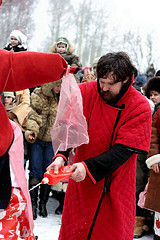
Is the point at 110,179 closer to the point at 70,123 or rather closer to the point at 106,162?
the point at 106,162

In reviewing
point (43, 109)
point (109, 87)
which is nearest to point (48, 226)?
point (43, 109)

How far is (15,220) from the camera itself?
78.2 inches

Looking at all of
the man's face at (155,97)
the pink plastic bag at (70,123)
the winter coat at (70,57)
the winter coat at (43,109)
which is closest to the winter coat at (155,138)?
the man's face at (155,97)

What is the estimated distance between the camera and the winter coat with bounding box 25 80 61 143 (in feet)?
13.8

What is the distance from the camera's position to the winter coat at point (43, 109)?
421 centimetres

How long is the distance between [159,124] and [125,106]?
49.5 inches

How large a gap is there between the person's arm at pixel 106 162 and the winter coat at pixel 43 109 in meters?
2.20

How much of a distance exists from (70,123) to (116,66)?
1.62ft

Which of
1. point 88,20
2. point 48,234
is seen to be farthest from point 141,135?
point 88,20

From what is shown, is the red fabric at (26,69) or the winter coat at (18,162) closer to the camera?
the red fabric at (26,69)

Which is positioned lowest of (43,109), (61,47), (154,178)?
(154,178)

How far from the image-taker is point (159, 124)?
3.35 metres

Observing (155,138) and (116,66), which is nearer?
(116,66)

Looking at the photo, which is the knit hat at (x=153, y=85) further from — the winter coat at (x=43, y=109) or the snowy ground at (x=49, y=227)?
the snowy ground at (x=49, y=227)
